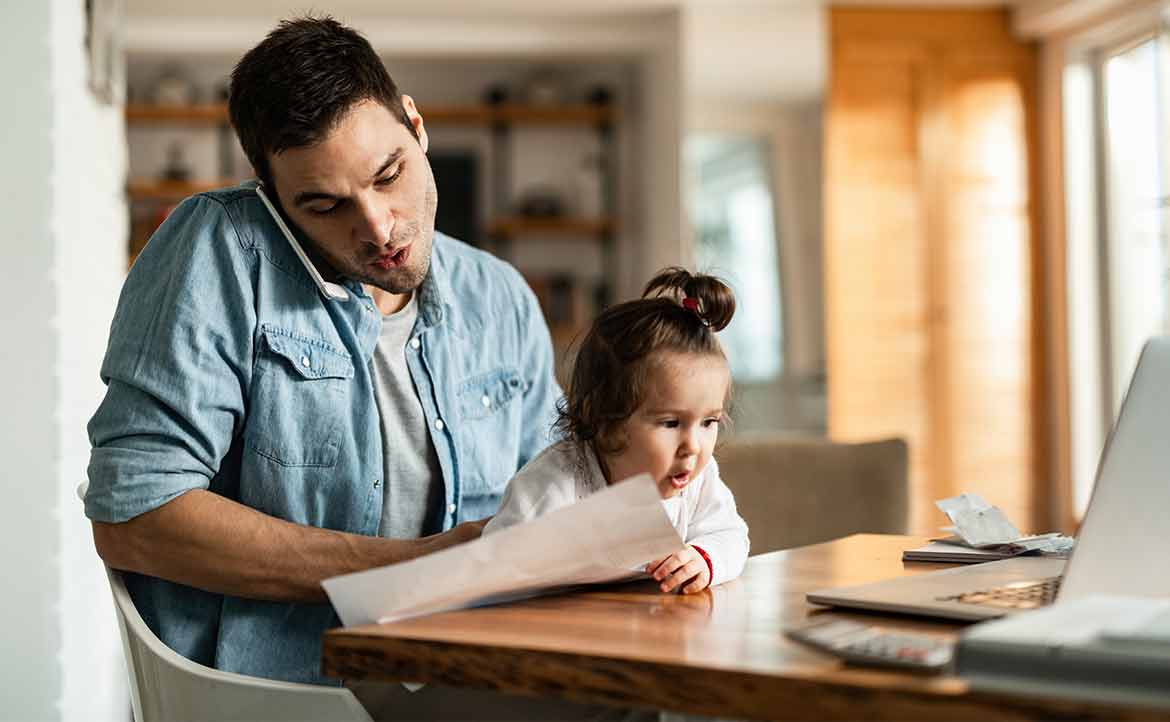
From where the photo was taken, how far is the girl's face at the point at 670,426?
119 centimetres

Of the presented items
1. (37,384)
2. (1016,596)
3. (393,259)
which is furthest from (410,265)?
(37,384)

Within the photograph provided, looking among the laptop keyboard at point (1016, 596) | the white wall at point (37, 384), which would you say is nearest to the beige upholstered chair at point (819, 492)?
the laptop keyboard at point (1016, 596)

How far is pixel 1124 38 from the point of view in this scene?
18.1ft

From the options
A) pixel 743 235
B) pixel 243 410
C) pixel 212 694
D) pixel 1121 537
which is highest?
pixel 743 235

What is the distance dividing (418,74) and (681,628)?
685 centimetres

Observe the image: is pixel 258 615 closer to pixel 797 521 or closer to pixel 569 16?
pixel 797 521

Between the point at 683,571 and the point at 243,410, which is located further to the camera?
the point at 243,410

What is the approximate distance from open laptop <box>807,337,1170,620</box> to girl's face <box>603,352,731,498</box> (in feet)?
0.83

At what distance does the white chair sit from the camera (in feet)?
3.21

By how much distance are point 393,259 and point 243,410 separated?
0.24 m

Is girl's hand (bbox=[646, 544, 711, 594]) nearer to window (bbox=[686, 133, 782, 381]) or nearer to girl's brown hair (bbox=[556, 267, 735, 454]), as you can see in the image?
girl's brown hair (bbox=[556, 267, 735, 454])

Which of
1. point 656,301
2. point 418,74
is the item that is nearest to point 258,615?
point 656,301

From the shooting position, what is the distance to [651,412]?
1.19m

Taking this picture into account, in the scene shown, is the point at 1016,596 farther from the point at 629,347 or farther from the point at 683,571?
the point at 629,347
